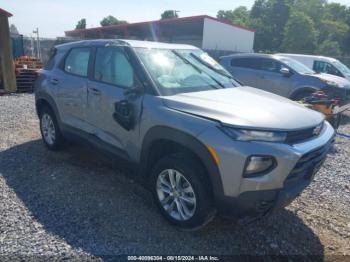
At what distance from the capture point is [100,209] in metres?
3.33

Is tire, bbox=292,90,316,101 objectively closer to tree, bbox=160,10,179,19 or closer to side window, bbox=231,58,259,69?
side window, bbox=231,58,259,69

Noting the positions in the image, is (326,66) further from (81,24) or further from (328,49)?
(81,24)

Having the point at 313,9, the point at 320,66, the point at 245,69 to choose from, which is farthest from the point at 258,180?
the point at 313,9

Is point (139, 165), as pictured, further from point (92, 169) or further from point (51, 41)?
point (51, 41)

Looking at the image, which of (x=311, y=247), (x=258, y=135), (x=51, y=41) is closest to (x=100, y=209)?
(x=258, y=135)

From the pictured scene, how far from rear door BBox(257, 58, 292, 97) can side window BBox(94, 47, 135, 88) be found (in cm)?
591

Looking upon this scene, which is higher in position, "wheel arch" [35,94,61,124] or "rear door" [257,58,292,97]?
"rear door" [257,58,292,97]

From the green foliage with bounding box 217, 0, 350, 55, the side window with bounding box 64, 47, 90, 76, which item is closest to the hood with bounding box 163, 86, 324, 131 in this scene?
the side window with bounding box 64, 47, 90, 76

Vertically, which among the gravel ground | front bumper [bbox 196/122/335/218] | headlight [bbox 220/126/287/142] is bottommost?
the gravel ground

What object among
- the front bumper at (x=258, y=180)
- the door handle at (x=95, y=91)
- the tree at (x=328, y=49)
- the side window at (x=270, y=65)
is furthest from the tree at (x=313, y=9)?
the front bumper at (x=258, y=180)

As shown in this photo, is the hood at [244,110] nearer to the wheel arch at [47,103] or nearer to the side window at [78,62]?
the side window at [78,62]

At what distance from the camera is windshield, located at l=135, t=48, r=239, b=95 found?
3.21 meters

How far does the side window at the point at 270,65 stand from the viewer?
8.49 metres

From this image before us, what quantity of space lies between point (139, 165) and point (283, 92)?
6.24 meters
